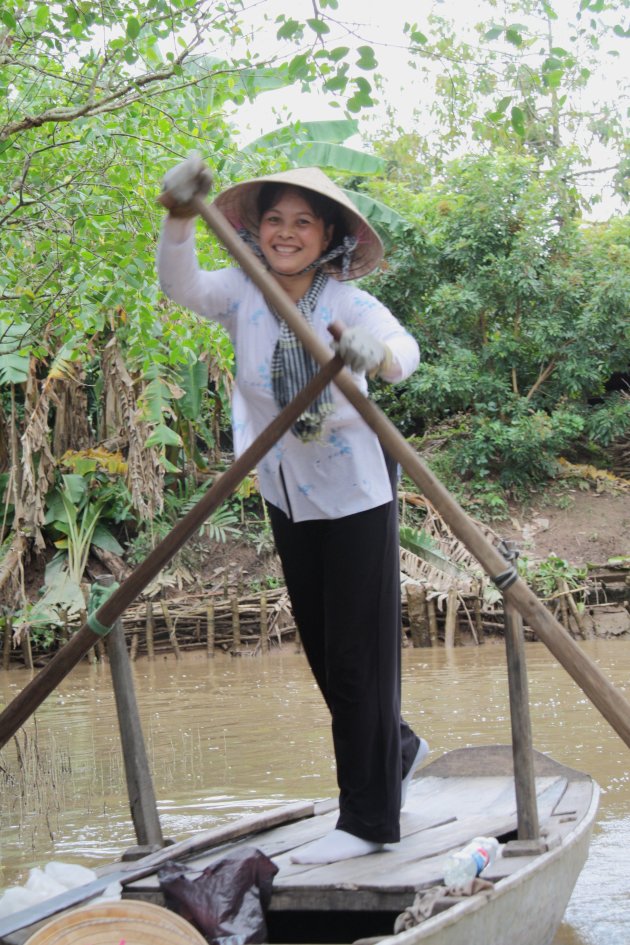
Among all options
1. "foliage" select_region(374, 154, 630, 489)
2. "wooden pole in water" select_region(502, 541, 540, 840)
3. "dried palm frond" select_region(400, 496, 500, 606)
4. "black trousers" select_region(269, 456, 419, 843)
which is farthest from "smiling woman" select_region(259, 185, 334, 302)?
"foliage" select_region(374, 154, 630, 489)

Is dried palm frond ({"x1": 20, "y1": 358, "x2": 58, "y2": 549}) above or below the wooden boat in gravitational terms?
above

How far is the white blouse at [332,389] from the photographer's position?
2.54 m

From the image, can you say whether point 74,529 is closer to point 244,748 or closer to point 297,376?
point 244,748

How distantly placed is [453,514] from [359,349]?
0.40 m

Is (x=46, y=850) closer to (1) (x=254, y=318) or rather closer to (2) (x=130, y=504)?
(1) (x=254, y=318)

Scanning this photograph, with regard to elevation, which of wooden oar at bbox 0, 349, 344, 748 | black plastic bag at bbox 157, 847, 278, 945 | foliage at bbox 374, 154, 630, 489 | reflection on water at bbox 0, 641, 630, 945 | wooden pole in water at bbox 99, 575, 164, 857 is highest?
foliage at bbox 374, 154, 630, 489

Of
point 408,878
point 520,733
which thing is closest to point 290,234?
point 520,733

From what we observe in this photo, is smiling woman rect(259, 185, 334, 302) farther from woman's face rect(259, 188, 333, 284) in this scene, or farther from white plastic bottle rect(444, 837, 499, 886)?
white plastic bottle rect(444, 837, 499, 886)

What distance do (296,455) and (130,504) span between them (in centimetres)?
1027

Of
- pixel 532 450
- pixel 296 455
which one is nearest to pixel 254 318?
pixel 296 455

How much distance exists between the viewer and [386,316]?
260 centimetres

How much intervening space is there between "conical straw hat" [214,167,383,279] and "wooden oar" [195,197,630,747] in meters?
0.21

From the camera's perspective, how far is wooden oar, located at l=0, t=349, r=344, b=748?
2377 millimetres

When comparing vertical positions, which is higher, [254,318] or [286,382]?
[254,318]
